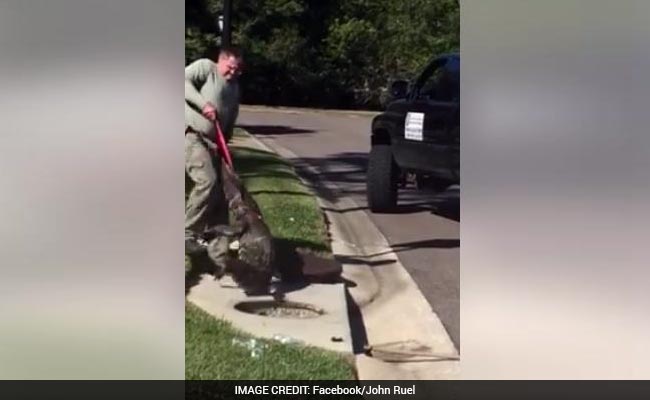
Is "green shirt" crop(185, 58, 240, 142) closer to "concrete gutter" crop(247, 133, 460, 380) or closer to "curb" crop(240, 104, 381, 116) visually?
"curb" crop(240, 104, 381, 116)

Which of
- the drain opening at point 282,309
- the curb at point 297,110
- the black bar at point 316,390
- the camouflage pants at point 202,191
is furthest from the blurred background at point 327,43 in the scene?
the black bar at point 316,390

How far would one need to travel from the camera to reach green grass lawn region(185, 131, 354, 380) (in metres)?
3.80

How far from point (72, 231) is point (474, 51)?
1623 mm

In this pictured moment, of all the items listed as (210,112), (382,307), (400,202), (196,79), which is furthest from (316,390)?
(196,79)

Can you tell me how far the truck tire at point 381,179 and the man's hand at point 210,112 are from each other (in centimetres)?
60

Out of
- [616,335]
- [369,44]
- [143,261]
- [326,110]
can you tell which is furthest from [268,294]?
[616,335]

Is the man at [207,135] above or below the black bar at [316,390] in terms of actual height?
above

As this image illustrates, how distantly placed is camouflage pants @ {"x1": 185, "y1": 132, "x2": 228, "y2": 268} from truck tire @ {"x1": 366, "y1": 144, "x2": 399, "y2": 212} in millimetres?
560

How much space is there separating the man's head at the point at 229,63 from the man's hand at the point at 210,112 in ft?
0.39

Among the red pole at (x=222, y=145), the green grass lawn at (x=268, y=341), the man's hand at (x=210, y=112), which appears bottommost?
the green grass lawn at (x=268, y=341)

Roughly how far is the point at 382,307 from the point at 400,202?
1.31 ft

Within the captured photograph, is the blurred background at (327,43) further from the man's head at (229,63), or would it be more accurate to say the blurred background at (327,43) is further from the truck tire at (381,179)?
the truck tire at (381,179)

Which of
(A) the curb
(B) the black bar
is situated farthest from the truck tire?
(B) the black bar

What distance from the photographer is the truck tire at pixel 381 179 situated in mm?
3857
